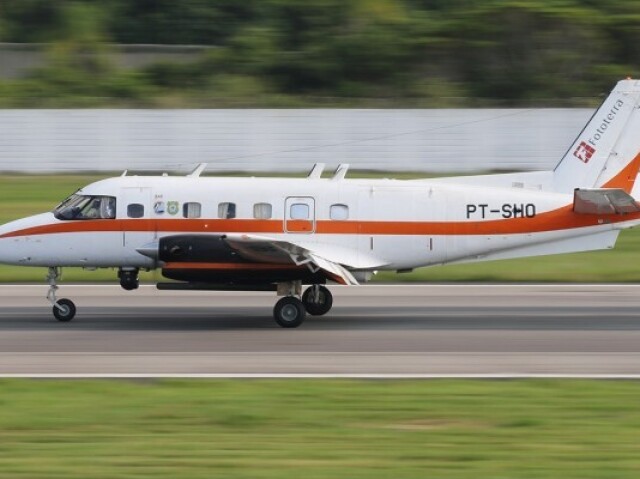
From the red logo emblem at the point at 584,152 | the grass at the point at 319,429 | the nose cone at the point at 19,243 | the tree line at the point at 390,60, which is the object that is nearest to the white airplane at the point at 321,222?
the nose cone at the point at 19,243

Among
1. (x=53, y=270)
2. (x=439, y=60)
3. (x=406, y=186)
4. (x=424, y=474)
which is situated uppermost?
(x=439, y=60)

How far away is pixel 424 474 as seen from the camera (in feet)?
→ 33.8

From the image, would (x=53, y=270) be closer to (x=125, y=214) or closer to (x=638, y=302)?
(x=125, y=214)

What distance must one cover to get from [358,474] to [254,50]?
3663cm

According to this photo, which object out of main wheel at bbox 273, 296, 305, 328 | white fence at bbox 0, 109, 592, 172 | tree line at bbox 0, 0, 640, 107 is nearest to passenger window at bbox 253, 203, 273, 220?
main wheel at bbox 273, 296, 305, 328

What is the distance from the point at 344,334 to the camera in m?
18.1

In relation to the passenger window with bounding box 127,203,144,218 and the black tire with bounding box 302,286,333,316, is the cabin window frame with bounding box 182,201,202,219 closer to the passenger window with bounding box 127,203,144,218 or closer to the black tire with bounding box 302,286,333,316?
the passenger window with bounding box 127,203,144,218

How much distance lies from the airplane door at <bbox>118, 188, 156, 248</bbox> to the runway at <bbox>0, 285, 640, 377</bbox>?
1328 mm

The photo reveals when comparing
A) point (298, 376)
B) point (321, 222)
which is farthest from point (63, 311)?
point (298, 376)

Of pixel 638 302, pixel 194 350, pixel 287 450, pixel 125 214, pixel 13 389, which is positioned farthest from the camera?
pixel 638 302

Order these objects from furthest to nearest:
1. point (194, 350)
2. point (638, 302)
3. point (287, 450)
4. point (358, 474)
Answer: point (638, 302) → point (194, 350) → point (287, 450) → point (358, 474)

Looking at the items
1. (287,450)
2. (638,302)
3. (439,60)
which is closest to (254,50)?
(439,60)

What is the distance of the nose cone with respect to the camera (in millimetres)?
19094

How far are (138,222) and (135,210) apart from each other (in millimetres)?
197
